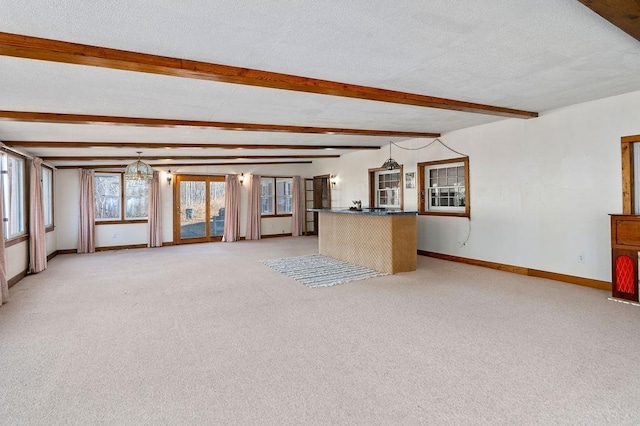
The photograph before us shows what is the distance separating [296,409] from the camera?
7.02 ft

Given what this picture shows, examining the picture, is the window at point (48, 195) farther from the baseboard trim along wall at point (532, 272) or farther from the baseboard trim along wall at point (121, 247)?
the baseboard trim along wall at point (532, 272)

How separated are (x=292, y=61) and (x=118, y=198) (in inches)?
322

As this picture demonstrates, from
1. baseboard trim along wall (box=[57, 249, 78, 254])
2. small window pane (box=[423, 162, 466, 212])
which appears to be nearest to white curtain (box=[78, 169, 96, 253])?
baseboard trim along wall (box=[57, 249, 78, 254])

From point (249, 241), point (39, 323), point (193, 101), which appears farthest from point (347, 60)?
point (249, 241)

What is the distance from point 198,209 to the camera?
1032cm

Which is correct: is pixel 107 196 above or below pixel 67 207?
above

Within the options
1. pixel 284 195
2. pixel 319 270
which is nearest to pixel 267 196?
pixel 284 195

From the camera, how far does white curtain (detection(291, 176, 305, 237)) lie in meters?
11.6

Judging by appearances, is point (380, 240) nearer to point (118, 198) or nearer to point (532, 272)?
point (532, 272)

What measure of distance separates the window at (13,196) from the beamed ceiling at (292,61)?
1.76ft

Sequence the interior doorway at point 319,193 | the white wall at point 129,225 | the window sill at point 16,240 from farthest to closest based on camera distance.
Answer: the interior doorway at point 319,193 < the white wall at point 129,225 < the window sill at point 16,240

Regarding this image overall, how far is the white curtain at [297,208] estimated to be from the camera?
11649 mm

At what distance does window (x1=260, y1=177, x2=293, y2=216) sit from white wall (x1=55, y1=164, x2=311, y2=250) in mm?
221

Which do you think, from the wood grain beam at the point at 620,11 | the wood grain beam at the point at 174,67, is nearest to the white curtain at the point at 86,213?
the wood grain beam at the point at 174,67
